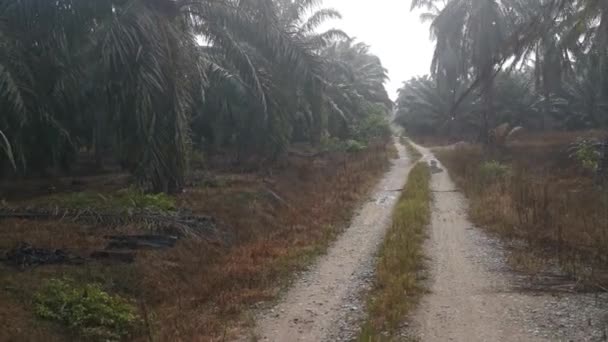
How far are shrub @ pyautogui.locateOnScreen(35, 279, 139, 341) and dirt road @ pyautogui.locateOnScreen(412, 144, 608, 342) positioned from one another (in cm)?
309

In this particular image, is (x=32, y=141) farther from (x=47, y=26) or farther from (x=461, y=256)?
(x=461, y=256)

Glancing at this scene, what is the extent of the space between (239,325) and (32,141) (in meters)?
8.49

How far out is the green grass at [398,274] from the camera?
17.9ft

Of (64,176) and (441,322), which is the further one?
(64,176)

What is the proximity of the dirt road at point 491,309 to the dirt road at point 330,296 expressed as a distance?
2.90 feet

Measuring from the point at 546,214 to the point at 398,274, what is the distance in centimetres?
412

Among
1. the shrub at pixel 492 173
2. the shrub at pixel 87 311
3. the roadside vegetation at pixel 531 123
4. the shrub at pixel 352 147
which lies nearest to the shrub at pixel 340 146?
the shrub at pixel 352 147

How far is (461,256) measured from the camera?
27.3ft

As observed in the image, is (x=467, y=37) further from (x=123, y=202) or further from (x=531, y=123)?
(x=123, y=202)

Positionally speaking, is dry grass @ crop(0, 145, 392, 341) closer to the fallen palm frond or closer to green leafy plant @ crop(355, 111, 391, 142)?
the fallen palm frond

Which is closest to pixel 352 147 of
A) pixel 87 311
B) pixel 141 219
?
pixel 141 219

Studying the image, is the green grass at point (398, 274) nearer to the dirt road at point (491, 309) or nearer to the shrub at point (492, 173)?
the dirt road at point (491, 309)

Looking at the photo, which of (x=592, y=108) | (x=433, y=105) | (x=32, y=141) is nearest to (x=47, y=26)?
(x=32, y=141)

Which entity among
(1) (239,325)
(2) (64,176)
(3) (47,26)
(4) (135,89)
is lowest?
(1) (239,325)
